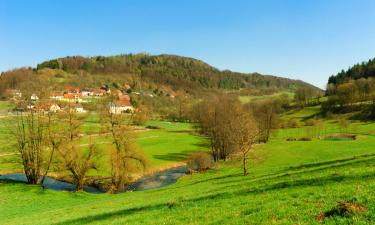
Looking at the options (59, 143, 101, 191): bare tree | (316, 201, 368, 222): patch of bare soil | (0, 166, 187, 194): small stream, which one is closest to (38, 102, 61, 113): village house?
(59, 143, 101, 191): bare tree

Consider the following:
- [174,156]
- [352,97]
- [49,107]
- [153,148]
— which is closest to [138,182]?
[49,107]

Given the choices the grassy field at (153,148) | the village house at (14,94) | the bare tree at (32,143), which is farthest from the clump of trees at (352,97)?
the village house at (14,94)

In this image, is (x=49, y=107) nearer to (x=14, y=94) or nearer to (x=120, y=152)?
(x=14, y=94)

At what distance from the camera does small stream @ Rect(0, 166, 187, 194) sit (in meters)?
60.2

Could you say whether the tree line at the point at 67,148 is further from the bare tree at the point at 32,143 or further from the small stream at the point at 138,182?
the small stream at the point at 138,182

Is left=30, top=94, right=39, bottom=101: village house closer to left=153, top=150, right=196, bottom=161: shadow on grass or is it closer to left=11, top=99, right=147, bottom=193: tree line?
left=11, top=99, right=147, bottom=193: tree line

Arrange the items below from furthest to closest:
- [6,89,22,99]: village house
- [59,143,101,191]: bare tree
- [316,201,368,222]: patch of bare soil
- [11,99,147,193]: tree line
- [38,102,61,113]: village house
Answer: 1. [38,102,61,113]: village house
2. [11,99,147,193]: tree line
3. [59,143,101,191]: bare tree
4. [6,89,22,99]: village house
5. [316,201,368,222]: patch of bare soil

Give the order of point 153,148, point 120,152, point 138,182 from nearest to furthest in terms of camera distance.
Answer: point 120,152, point 138,182, point 153,148

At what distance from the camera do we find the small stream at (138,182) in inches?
2368

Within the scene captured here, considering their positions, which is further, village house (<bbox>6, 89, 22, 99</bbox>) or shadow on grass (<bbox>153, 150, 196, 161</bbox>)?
shadow on grass (<bbox>153, 150, 196, 161</bbox>)

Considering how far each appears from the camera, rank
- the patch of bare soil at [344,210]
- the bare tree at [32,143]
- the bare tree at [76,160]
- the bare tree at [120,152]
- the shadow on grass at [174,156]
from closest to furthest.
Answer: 1. the patch of bare soil at [344,210]
2. the bare tree at [76,160]
3. the bare tree at [32,143]
4. the bare tree at [120,152]
5. the shadow on grass at [174,156]

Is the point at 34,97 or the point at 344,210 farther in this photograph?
the point at 34,97

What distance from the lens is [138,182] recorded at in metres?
66.0

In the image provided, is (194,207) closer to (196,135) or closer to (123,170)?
(123,170)
